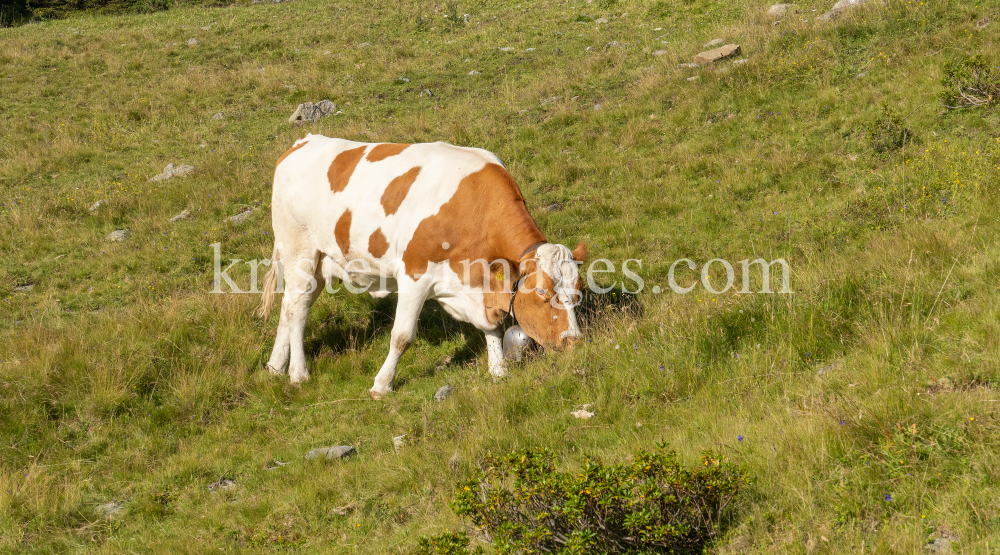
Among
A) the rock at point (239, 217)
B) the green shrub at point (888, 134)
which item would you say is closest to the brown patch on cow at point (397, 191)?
the rock at point (239, 217)

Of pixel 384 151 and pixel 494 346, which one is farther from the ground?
pixel 384 151

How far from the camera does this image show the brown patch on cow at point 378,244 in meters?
7.18

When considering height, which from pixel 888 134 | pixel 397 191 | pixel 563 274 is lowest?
pixel 563 274

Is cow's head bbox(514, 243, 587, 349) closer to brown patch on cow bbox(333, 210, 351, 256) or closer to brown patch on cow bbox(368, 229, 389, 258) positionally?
brown patch on cow bbox(368, 229, 389, 258)

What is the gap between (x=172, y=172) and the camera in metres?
13.0

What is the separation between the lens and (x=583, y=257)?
21.7 feet

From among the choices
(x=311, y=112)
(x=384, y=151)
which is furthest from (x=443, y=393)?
(x=311, y=112)

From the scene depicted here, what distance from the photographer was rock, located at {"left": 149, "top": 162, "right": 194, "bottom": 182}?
12.9m

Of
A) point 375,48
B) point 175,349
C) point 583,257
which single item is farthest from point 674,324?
point 375,48

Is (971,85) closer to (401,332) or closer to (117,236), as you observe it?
(401,332)

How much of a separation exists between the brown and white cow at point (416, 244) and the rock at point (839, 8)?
9193 mm

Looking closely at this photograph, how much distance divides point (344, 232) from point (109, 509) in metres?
3.39

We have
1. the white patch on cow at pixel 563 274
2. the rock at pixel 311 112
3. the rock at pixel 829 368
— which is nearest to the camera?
the rock at pixel 829 368

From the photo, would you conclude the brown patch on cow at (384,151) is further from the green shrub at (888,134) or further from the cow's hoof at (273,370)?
the green shrub at (888,134)
